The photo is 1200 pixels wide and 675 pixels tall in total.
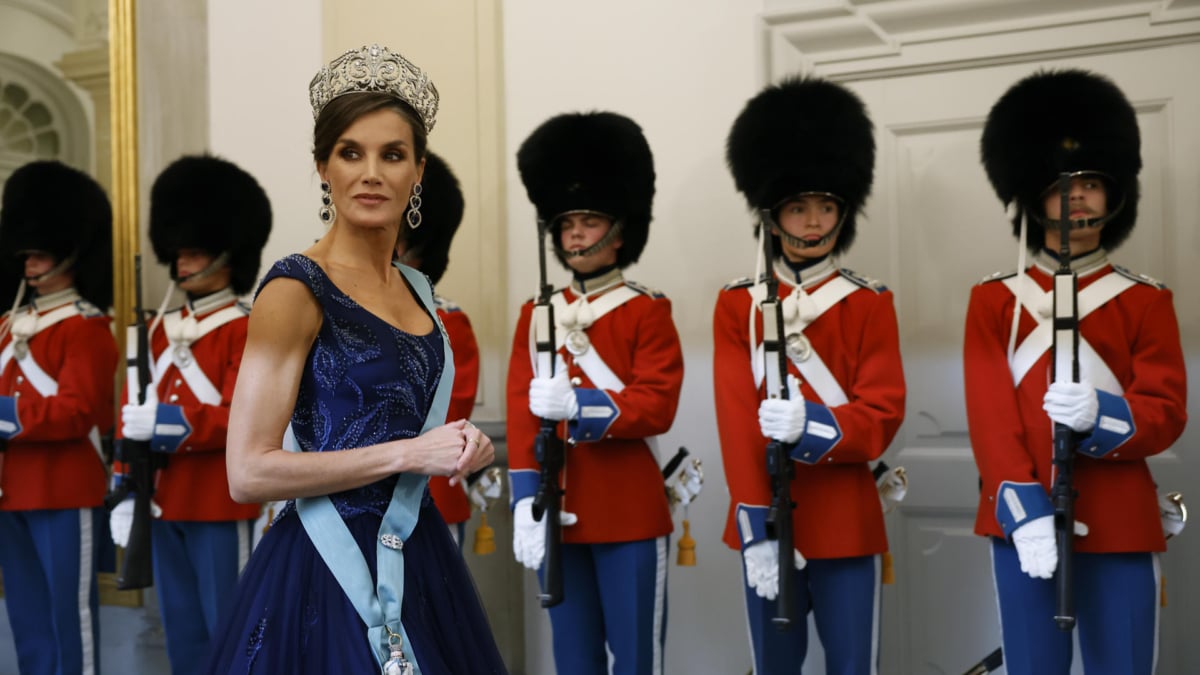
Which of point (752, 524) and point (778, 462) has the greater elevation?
point (778, 462)

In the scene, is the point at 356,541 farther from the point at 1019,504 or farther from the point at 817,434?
the point at 1019,504

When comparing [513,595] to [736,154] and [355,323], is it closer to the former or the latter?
[736,154]

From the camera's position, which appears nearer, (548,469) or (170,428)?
(548,469)

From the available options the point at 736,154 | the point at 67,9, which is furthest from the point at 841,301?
the point at 67,9

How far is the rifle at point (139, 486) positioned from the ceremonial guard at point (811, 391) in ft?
6.36

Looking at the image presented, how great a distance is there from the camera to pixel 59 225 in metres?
4.86

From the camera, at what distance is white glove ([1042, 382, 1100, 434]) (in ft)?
9.84

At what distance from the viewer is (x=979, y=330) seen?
3.36 metres

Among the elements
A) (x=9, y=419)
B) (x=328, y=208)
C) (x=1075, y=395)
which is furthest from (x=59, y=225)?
(x=1075, y=395)

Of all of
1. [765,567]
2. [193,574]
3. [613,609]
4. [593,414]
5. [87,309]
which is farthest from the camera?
[87,309]

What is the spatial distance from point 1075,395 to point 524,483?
63.5 inches

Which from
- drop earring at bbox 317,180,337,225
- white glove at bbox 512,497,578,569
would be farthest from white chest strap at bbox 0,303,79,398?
drop earring at bbox 317,180,337,225

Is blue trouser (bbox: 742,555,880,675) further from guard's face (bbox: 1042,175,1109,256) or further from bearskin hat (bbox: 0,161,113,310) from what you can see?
bearskin hat (bbox: 0,161,113,310)

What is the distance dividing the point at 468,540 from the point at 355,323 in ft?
10.6
